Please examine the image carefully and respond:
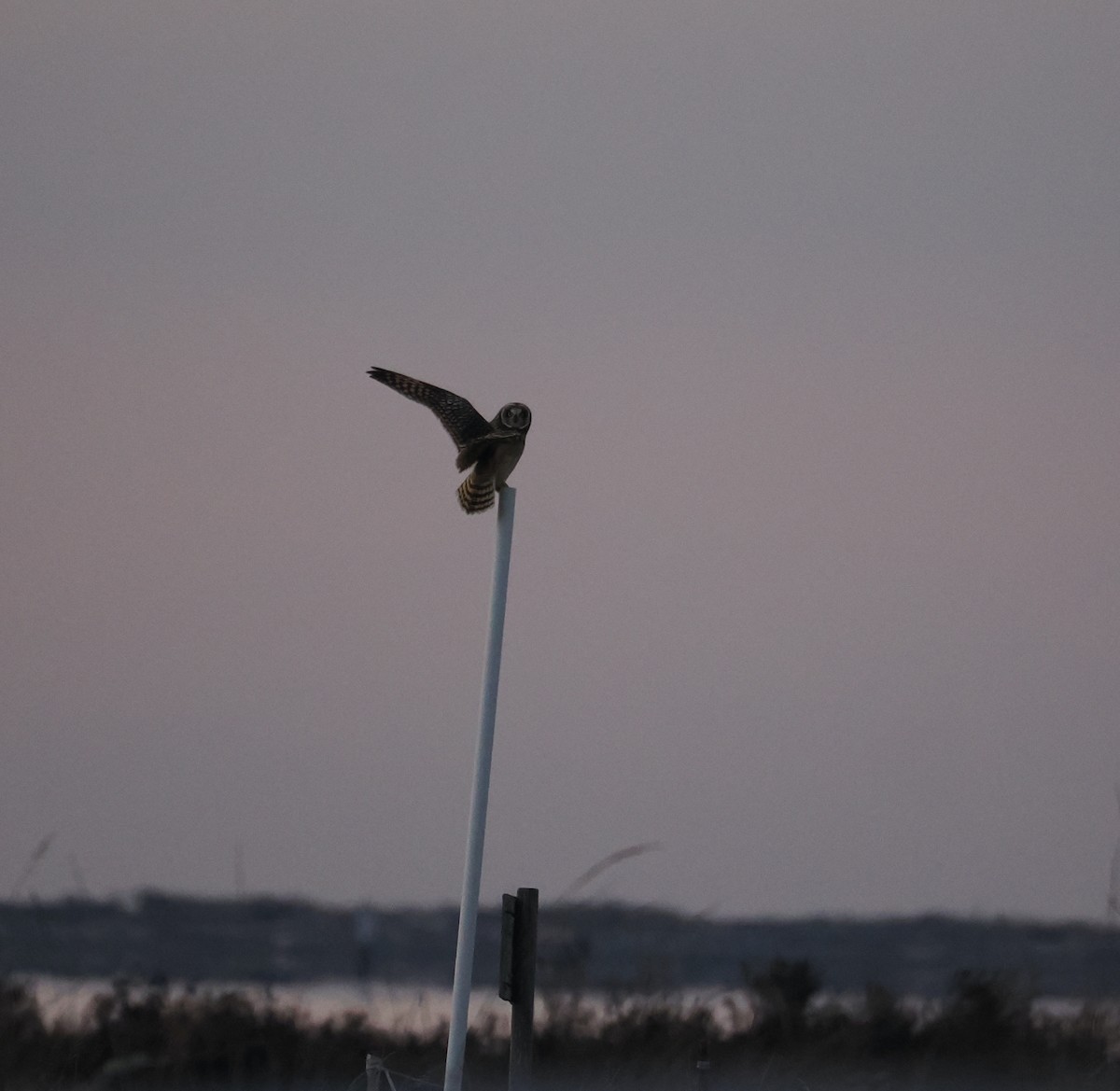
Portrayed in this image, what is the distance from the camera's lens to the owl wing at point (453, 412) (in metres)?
5.45

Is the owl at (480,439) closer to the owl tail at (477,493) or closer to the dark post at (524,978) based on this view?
the owl tail at (477,493)

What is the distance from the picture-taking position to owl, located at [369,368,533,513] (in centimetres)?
536

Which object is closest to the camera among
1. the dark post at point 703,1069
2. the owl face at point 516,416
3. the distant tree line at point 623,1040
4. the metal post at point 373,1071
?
the owl face at point 516,416

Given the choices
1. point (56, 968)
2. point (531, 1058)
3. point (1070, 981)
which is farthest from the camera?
point (1070, 981)

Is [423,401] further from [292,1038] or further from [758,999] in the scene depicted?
[758,999]

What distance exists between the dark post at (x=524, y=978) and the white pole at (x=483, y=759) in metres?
0.47

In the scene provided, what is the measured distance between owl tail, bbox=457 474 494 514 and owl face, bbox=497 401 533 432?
161 millimetres

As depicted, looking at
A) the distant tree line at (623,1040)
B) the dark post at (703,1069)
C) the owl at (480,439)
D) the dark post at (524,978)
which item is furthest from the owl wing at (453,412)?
the distant tree line at (623,1040)

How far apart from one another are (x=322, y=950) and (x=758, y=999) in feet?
14.7

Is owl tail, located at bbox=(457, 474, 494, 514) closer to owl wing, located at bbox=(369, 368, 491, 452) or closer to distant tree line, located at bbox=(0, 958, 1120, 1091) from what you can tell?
owl wing, located at bbox=(369, 368, 491, 452)

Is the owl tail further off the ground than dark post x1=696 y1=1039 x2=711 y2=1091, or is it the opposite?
the owl tail

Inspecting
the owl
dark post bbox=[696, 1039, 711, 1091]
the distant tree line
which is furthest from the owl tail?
the distant tree line

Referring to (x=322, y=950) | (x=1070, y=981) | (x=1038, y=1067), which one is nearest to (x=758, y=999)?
(x=1038, y=1067)

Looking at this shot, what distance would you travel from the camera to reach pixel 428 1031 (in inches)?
444
